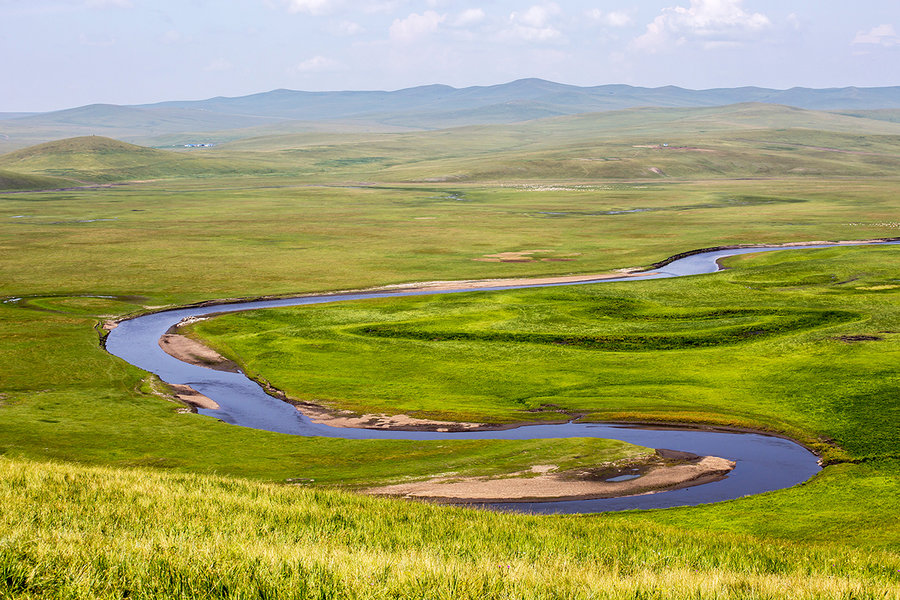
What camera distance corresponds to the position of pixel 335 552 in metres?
Result: 12.1

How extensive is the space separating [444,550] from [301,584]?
5.27 meters

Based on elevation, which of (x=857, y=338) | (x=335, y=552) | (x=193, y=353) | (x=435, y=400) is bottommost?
(x=435, y=400)

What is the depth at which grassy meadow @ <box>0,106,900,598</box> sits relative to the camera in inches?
476

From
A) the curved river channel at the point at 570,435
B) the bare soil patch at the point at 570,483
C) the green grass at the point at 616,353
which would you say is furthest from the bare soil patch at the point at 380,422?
the bare soil patch at the point at 570,483

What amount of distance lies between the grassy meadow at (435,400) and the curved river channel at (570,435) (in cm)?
189

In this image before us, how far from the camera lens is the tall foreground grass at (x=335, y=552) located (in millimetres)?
10516

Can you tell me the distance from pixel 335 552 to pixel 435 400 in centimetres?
→ 3996

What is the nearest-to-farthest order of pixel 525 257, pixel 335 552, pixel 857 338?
pixel 335 552, pixel 857 338, pixel 525 257

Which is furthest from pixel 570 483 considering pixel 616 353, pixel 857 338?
pixel 857 338

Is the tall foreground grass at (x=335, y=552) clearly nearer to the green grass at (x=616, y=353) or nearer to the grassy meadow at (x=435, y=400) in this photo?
the grassy meadow at (x=435, y=400)

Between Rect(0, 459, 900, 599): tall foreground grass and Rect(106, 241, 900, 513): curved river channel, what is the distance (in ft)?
38.6

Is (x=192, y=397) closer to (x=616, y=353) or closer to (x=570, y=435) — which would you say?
(x=570, y=435)

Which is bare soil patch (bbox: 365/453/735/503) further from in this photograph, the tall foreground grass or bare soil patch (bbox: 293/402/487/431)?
the tall foreground grass

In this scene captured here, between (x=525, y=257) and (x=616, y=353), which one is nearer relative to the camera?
(x=616, y=353)
